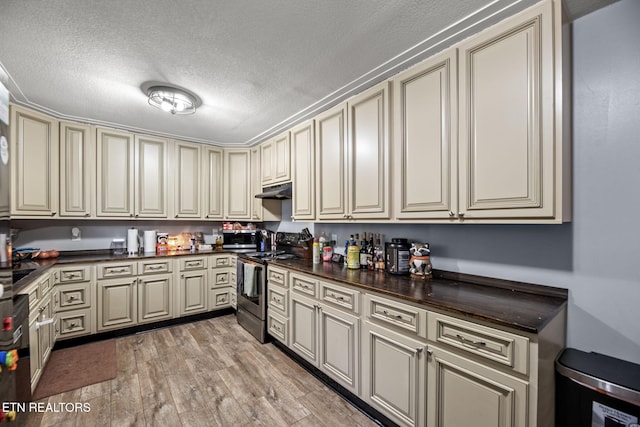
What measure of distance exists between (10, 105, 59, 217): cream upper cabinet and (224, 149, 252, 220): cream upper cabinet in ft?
5.96

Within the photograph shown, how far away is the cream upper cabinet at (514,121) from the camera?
1.27 metres

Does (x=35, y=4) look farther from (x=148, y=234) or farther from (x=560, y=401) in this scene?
(x=560, y=401)

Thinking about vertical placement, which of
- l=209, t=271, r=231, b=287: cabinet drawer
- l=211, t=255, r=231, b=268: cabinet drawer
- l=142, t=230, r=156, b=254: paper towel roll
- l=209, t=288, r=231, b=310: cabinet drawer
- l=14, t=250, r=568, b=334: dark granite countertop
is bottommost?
l=209, t=288, r=231, b=310: cabinet drawer

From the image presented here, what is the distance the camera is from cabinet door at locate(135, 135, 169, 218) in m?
3.32

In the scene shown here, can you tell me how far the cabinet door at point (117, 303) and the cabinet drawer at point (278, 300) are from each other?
5.33ft

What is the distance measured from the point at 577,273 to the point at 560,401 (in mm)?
648

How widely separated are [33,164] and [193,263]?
1.83 metres

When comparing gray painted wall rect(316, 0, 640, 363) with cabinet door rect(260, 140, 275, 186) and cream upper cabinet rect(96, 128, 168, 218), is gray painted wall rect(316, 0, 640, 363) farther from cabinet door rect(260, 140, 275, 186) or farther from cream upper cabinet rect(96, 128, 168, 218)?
cream upper cabinet rect(96, 128, 168, 218)

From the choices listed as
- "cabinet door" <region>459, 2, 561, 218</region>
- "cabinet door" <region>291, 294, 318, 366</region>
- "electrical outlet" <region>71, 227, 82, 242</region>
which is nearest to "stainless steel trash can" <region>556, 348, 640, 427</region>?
"cabinet door" <region>459, 2, 561, 218</region>

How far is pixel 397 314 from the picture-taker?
1.54m

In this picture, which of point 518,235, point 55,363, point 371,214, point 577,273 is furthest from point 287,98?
point 55,363

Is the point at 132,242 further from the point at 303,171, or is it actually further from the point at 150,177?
the point at 303,171

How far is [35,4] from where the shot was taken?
1399mm

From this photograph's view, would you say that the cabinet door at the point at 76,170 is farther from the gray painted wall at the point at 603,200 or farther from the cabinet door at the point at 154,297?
the gray painted wall at the point at 603,200
